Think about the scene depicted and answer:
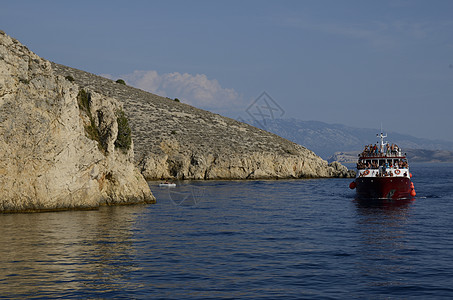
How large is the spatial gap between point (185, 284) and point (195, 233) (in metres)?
13.1

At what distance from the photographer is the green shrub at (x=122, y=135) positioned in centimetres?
5045

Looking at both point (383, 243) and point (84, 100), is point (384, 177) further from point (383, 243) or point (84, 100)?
point (84, 100)

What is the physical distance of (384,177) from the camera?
63.9 m

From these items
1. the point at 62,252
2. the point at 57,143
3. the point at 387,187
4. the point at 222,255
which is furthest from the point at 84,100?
the point at 387,187

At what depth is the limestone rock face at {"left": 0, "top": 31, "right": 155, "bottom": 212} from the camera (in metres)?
38.4

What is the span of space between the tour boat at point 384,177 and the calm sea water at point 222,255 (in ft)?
56.1

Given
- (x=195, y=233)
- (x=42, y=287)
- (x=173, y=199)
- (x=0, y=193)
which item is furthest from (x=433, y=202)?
(x=42, y=287)

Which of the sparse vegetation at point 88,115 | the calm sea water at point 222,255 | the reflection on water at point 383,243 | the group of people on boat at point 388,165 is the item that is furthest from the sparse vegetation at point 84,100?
the group of people on boat at point 388,165

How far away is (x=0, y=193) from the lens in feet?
125

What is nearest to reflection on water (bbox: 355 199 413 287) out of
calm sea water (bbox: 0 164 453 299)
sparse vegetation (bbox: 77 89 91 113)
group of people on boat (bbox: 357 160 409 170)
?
calm sea water (bbox: 0 164 453 299)

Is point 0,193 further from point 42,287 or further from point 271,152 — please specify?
point 271,152

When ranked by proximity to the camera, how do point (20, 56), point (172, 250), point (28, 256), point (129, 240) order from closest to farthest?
point (28, 256), point (172, 250), point (129, 240), point (20, 56)

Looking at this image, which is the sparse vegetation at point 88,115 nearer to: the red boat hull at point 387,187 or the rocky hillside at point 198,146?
the red boat hull at point 387,187

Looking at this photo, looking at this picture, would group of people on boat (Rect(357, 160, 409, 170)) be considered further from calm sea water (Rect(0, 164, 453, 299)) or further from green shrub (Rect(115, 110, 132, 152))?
green shrub (Rect(115, 110, 132, 152))
